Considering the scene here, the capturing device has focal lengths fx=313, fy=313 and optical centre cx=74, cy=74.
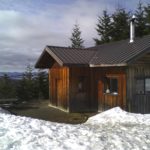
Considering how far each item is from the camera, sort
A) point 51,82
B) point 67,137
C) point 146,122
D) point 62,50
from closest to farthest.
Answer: point 67,137 → point 146,122 → point 62,50 → point 51,82

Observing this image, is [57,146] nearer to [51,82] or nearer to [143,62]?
[143,62]

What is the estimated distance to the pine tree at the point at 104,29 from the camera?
39.8 metres

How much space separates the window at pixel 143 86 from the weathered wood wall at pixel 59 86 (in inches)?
166

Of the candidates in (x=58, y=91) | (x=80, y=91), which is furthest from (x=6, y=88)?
(x=80, y=91)

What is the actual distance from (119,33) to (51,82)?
1890 centimetres

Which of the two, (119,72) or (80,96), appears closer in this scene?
(119,72)

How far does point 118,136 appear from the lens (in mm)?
8156

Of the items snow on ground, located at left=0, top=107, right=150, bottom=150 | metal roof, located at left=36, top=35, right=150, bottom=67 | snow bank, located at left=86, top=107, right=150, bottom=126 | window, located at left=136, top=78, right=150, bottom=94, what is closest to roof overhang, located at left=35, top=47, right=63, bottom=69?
metal roof, located at left=36, top=35, right=150, bottom=67

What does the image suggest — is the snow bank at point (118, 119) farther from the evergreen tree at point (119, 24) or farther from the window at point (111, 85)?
the evergreen tree at point (119, 24)

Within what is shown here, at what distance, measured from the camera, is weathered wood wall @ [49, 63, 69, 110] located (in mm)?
18172

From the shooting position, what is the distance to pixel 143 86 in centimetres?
1590

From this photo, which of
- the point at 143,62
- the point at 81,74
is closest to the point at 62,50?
the point at 81,74

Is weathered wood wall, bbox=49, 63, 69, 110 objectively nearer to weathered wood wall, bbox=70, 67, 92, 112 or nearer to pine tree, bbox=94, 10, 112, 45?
weathered wood wall, bbox=70, 67, 92, 112

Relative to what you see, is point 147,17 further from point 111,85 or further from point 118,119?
point 118,119
